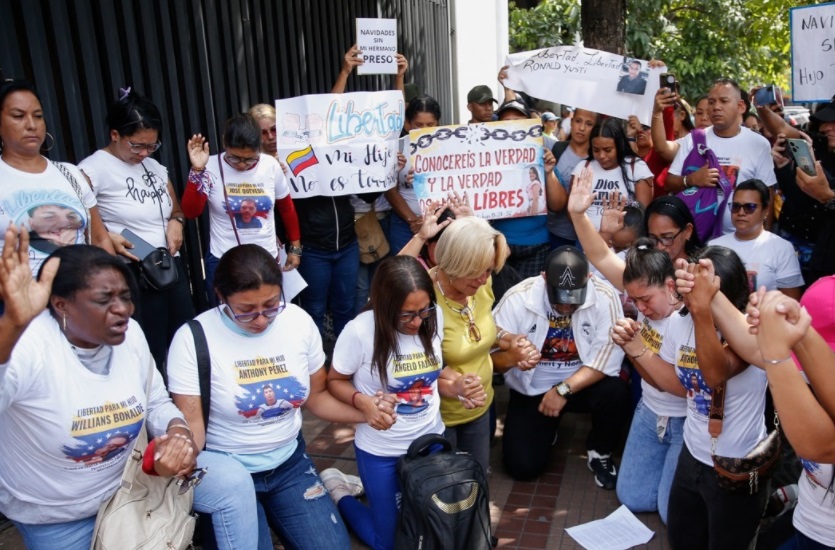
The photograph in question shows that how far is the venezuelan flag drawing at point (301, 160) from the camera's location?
215 inches

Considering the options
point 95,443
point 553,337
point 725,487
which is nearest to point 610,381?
point 553,337

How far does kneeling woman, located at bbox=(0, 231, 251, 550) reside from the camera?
8.69 ft

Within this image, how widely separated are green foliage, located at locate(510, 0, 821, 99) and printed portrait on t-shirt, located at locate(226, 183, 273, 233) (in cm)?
1235

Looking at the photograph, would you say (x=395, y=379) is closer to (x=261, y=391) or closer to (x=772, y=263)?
(x=261, y=391)

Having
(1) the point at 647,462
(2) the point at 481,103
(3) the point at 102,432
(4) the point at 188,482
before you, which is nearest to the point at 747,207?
(1) the point at 647,462

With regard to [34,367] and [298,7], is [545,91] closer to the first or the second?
[298,7]

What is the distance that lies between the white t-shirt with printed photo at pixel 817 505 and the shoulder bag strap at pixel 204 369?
2.35 m

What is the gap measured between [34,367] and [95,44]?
304 cm

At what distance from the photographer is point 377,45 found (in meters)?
6.30

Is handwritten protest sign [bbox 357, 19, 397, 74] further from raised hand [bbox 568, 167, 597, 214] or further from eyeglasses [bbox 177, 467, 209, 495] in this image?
eyeglasses [bbox 177, 467, 209, 495]

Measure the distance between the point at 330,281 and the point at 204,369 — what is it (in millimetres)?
2681

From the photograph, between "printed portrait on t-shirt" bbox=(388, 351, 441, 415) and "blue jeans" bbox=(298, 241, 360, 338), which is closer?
"printed portrait on t-shirt" bbox=(388, 351, 441, 415)

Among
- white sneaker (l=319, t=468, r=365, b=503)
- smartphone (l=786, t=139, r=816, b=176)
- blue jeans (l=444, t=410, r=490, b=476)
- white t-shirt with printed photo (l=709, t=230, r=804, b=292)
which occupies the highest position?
smartphone (l=786, t=139, r=816, b=176)

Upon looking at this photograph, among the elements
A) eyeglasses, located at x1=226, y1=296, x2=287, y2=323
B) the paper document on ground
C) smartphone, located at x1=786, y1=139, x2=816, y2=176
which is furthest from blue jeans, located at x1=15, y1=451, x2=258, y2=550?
smartphone, located at x1=786, y1=139, x2=816, y2=176
